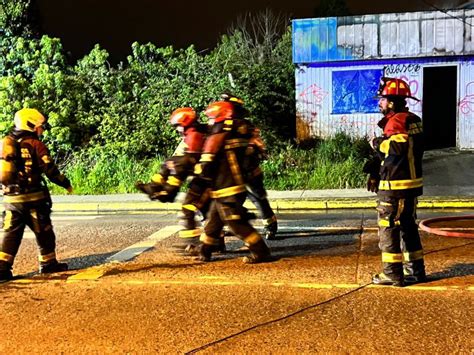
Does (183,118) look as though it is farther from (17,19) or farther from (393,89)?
(17,19)

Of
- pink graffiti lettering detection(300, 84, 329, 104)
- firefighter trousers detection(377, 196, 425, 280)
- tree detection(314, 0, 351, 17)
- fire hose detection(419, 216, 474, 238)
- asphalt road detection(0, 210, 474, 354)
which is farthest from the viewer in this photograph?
tree detection(314, 0, 351, 17)

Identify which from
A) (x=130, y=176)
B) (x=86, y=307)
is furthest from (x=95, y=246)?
(x=130, y=176)

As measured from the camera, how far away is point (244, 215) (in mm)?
6332

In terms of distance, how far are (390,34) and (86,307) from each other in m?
13.4

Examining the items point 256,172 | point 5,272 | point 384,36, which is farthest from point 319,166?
point 5,272

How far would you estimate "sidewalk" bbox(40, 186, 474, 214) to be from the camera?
35.6 feet

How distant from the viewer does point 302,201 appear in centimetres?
1138

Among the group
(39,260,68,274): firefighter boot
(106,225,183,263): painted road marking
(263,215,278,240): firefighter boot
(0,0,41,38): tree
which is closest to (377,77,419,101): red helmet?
(263,215,278,240): firefighter boot

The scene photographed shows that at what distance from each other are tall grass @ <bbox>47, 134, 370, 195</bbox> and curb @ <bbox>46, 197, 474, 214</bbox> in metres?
1.58

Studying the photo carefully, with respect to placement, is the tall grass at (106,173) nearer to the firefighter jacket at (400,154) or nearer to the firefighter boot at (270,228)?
the firefighter boot at (270,228)

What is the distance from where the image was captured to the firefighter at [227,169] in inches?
240

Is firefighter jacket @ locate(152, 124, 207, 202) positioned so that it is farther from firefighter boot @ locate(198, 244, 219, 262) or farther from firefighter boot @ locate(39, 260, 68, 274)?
firefighter boot @ locate(39, 260, 68, 274)

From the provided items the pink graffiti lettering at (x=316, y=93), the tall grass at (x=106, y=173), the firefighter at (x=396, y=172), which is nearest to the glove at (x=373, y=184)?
the firefighter at (x=396, y=172)

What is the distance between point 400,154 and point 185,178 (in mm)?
2385
